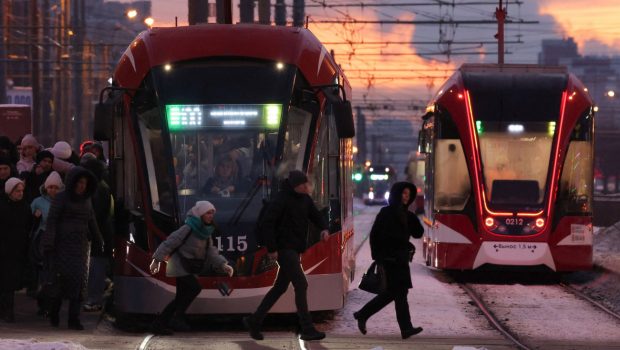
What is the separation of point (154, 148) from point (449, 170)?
775cm

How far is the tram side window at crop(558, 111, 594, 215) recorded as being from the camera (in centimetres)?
1983

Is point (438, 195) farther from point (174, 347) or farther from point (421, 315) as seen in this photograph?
point (174, 347)

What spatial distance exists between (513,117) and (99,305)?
804cm

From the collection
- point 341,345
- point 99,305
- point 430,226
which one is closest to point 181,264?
point 341,345

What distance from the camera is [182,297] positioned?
12672mm

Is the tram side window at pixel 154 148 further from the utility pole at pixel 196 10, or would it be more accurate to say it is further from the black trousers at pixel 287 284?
the utility pole at pixel 196 10

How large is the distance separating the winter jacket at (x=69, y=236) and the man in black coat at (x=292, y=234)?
6.46 ft

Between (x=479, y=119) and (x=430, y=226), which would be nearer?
(x=479, y=119)

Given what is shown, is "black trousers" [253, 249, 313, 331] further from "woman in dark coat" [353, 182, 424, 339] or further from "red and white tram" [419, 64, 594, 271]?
"red and white tram" [419, 64, 594, 271]

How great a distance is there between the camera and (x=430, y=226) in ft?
71.6

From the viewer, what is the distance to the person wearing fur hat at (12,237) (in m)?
13.3

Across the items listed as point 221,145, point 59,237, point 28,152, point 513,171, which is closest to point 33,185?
point 28,152

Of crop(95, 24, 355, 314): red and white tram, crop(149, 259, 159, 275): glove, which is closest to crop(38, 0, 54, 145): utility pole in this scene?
crop(95, 24, 355, 314): red and white tram

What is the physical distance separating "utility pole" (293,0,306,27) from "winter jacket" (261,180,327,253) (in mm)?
22320
